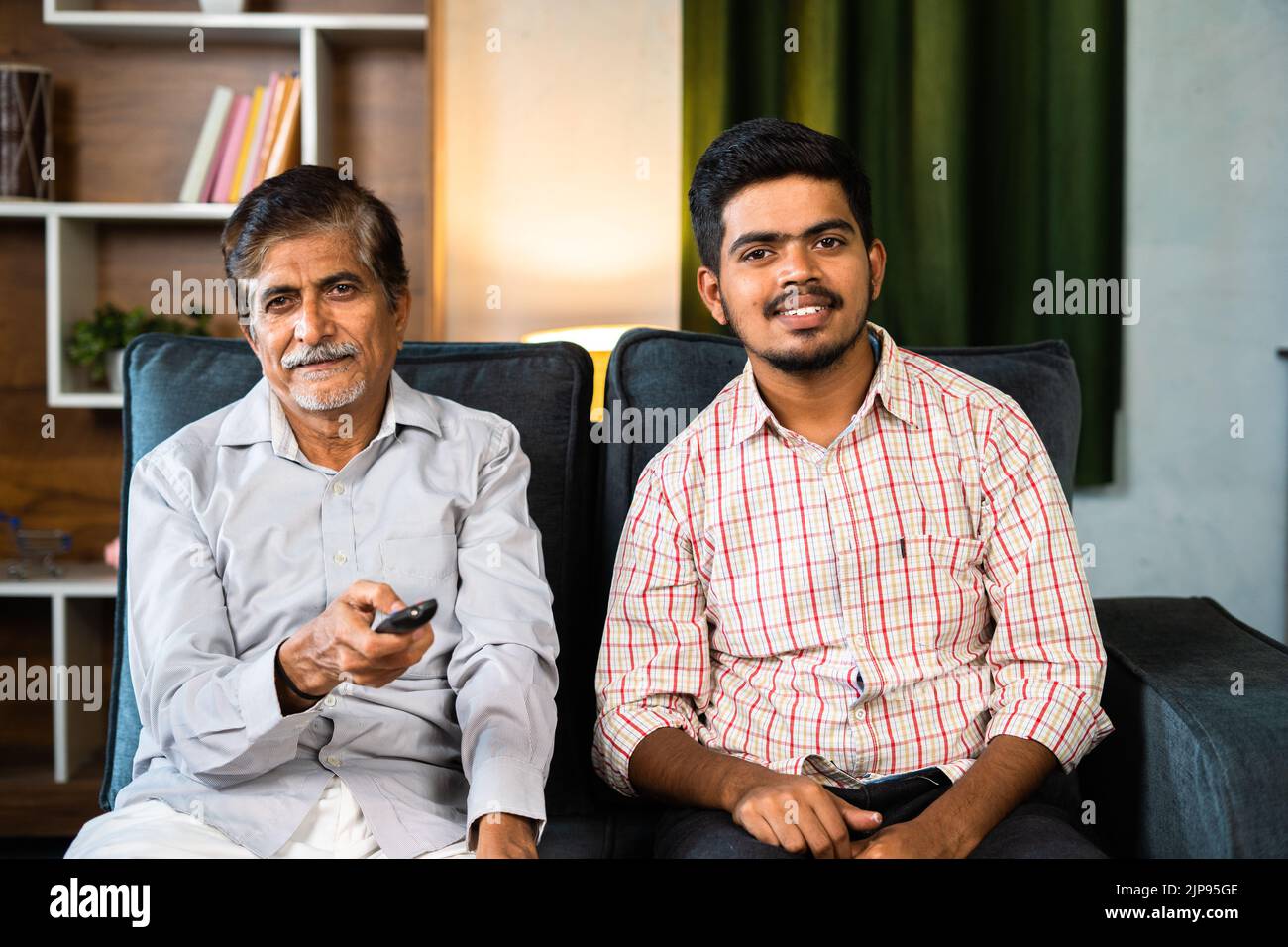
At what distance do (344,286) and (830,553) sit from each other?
2.16 feet

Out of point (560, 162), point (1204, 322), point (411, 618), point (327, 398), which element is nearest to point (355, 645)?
point (411, 618)

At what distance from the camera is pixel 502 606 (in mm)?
1289

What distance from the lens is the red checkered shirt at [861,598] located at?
1312 millimetres

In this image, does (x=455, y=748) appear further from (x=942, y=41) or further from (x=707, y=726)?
(x=942, y=41)

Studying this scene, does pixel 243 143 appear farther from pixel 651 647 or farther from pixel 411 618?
pixel 411 618

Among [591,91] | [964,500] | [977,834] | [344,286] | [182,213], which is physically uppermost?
[591,91]

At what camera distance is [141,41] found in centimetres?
270

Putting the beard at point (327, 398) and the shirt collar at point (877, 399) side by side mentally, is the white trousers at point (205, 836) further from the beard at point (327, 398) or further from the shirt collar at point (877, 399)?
the shirt collar at point (877, 399)

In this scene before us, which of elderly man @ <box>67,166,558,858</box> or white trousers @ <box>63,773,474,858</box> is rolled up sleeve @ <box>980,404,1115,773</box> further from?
white trousers @ <box>63,773,474,858</box>

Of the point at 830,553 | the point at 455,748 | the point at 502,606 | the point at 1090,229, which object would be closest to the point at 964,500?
the point at 830,553

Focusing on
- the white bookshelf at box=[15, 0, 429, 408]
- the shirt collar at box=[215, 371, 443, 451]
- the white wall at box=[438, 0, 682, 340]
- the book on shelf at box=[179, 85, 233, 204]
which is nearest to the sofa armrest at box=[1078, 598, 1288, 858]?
the shirt collar at box=[215, 371, 443, 451]

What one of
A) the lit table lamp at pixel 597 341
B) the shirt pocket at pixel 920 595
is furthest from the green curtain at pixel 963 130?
the shirt pocket at pixel 920 595

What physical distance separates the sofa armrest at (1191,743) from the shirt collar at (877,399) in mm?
426

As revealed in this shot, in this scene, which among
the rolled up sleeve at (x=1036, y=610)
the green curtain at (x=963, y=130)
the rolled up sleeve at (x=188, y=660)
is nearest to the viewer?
the rolled up sleeve at (x=188, y=660)
